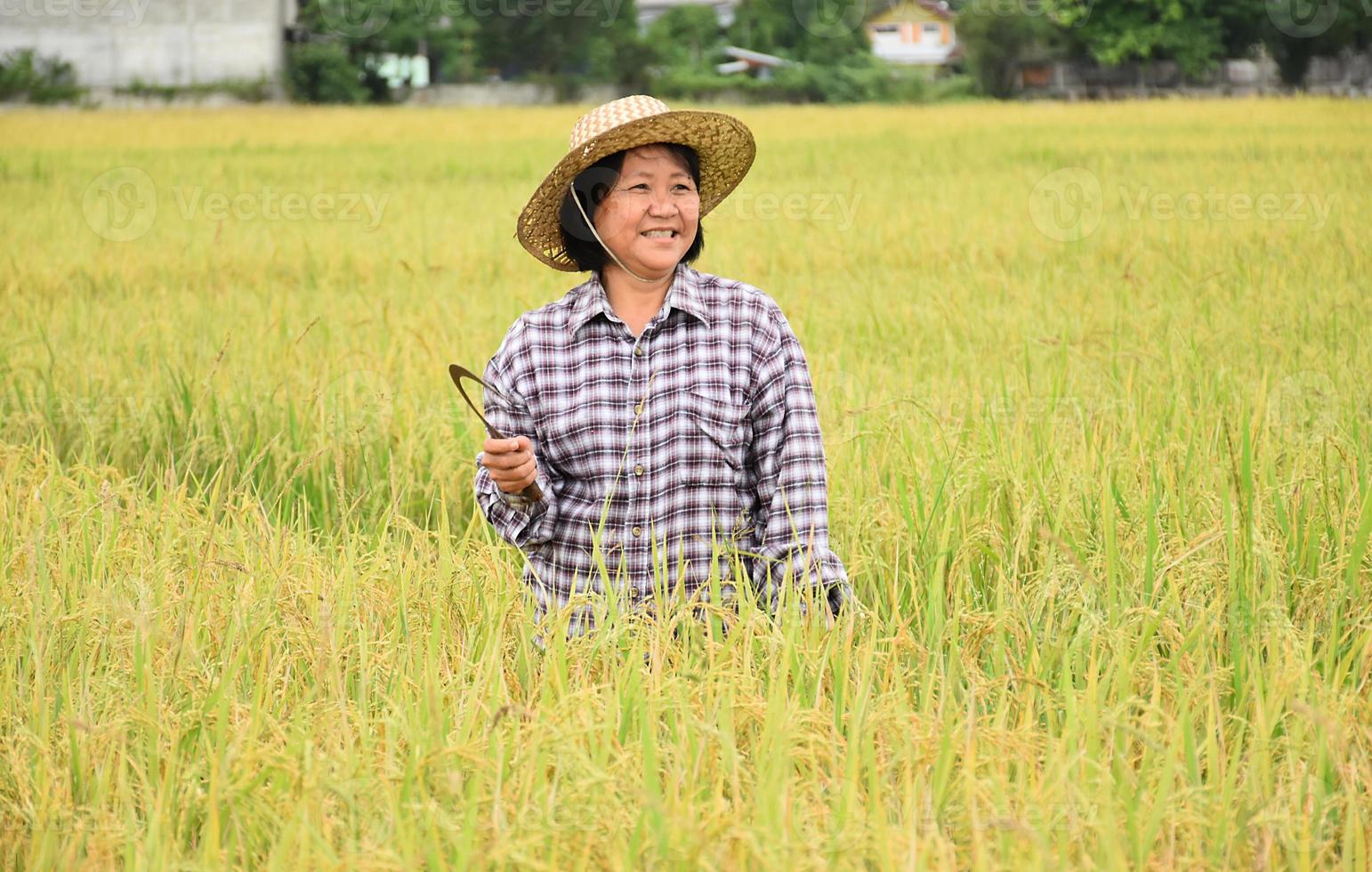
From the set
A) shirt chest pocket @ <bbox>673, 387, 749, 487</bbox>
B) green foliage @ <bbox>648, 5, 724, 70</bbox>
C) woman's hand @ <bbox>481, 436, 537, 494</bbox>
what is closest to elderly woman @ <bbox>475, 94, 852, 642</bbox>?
shirt chest pocket @ <bbox>673, 387, 749, 487</bbox>

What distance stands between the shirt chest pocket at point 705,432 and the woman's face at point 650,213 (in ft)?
0.62

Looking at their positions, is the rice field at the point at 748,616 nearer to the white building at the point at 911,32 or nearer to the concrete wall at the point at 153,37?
the concrete wall at the point at 153,37

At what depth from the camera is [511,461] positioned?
1.88 metres

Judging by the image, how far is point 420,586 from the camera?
2.28 meters

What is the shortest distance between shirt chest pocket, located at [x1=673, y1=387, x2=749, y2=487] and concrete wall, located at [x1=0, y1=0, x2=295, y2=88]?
28.2 m

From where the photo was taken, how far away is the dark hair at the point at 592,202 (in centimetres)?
211

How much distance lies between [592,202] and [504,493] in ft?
1.49

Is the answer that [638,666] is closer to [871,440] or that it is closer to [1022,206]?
[871,440]

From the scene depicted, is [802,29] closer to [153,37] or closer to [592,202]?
[153,37]

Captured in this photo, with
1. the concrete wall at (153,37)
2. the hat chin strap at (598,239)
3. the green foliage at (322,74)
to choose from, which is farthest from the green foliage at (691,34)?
the hat chin strap at (598,239)

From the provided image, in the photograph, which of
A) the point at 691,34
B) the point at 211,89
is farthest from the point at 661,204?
the point at 691,34

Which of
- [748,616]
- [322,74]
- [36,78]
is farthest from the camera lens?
[322,74]

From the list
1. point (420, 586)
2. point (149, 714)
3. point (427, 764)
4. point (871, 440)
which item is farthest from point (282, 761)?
point (871, 440)

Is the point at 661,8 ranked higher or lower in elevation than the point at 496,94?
higher
